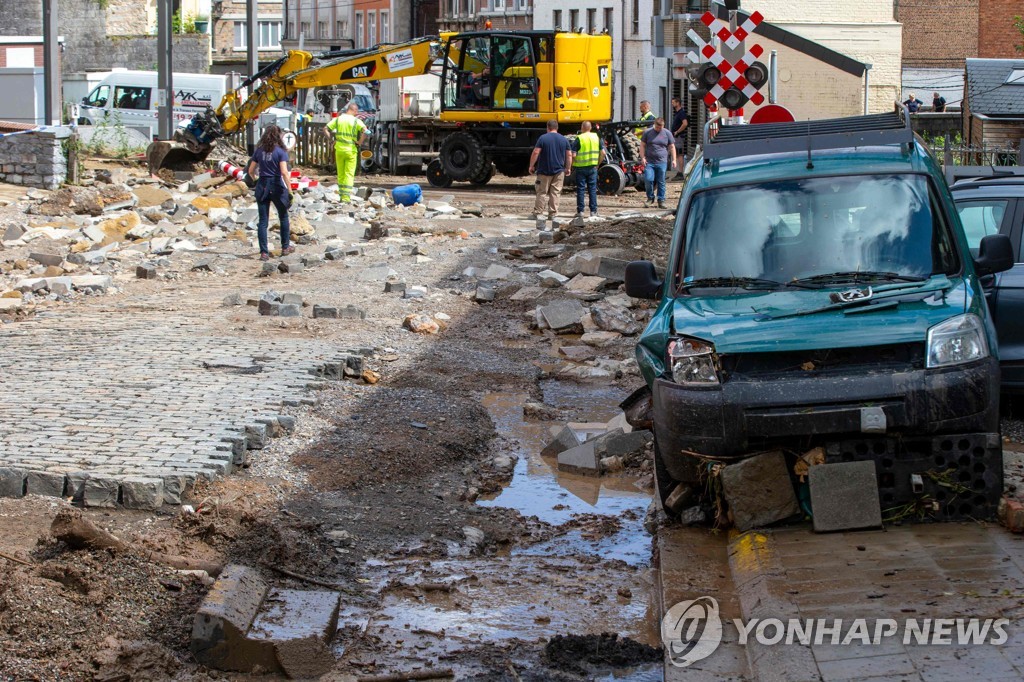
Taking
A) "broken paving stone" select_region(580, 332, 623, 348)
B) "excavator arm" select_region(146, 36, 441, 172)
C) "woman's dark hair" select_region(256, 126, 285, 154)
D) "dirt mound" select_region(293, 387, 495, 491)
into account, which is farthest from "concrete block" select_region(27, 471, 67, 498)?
"excavator arm" select_region(146, 36, 441, 172)

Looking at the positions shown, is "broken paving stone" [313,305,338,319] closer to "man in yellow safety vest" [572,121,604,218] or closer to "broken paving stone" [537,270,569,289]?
"broken paving stone" [537,270,569,289]

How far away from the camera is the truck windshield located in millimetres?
6875

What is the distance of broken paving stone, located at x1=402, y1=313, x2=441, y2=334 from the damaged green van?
569cm

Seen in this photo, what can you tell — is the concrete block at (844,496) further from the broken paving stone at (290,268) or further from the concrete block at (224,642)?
the broken paving stone at (290,268)

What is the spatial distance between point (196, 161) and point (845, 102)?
72.6 ft

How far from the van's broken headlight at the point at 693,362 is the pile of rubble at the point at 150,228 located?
31.2ft

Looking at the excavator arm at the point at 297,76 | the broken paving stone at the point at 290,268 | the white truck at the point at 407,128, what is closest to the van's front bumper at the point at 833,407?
the broken paving stone at the point at 290,268

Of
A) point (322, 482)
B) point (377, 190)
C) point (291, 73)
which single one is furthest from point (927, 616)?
point (291, 73)

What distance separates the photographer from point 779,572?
5676 millimetres

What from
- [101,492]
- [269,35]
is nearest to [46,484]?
[101,492]

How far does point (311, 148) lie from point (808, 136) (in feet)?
93.6

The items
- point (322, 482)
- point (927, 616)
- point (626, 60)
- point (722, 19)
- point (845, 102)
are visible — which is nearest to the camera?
point (927, 616)

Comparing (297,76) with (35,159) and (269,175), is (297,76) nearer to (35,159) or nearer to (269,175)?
(35,159)

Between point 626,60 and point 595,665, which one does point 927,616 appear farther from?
point 626,60
